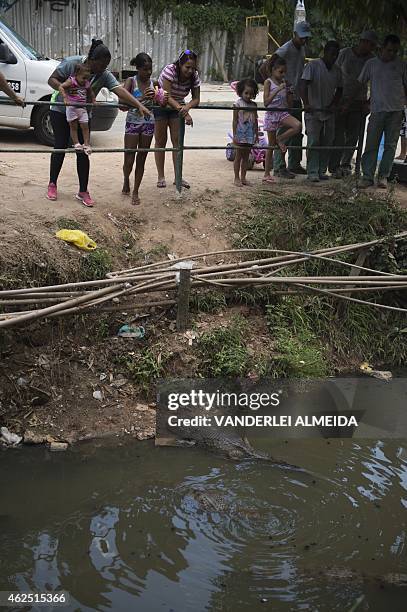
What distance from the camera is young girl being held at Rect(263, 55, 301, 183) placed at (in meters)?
7.56

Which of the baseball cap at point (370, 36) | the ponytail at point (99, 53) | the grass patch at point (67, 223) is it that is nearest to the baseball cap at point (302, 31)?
the baseball cap at point (370, 36)

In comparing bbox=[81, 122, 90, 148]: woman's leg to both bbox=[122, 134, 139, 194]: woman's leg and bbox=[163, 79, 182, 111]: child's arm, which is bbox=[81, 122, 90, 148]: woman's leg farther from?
bbox=[163, 79, 182, 111]: child's arm

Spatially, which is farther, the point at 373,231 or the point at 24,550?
the point at 373,231

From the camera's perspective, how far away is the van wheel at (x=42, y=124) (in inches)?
368

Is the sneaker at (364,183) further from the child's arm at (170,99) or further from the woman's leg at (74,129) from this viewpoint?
the woman's leg at (74,129)

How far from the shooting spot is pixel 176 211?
7012mm

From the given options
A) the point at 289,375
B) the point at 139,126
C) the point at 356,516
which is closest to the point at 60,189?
the point at 139,126

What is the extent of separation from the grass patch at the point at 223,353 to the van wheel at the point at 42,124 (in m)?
4.60

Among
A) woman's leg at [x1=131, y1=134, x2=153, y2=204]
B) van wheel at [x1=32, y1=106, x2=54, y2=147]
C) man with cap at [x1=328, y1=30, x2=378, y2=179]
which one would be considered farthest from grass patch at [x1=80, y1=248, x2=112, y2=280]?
van wheel at [x1=32, y1=106, x2=54, y2=147]

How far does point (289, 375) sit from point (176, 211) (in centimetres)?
201

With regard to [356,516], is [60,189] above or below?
above

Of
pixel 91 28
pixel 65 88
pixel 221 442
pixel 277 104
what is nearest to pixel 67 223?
pixel 65 88

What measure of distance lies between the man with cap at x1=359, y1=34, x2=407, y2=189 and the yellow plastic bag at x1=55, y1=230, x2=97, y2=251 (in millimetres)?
3394

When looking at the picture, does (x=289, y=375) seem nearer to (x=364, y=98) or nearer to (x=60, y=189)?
(x=60, y=189)
